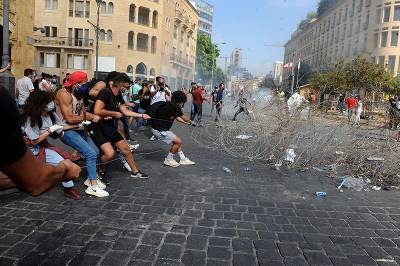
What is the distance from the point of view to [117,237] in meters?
4.07

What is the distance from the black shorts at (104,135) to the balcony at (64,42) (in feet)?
140

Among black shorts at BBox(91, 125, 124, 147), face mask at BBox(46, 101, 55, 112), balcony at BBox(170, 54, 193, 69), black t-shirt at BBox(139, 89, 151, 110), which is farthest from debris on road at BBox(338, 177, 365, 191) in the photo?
balcony at BBox(170, 54, 193, 69)

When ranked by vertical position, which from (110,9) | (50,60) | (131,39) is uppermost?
(110,9)

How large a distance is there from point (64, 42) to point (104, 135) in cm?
4419

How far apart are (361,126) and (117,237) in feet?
20.9

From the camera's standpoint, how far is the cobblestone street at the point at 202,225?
3725mm

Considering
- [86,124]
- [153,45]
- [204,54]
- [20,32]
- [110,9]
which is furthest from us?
[204,54]

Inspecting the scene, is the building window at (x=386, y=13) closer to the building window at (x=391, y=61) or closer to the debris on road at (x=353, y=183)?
the building window at (x=391, y=61)

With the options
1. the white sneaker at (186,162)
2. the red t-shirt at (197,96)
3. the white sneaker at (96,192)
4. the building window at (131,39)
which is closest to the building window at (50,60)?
the building window at (131,39)

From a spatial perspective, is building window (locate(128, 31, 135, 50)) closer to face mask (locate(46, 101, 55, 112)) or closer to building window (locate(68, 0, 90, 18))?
building window (locate(68, 0, 90, 18))

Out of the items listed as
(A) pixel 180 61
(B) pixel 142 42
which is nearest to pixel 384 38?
(A) pixel 180 61

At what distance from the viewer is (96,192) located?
215 inches

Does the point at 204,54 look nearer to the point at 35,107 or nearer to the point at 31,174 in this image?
the point at 35,107

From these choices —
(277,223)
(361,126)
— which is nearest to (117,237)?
(277,223)
